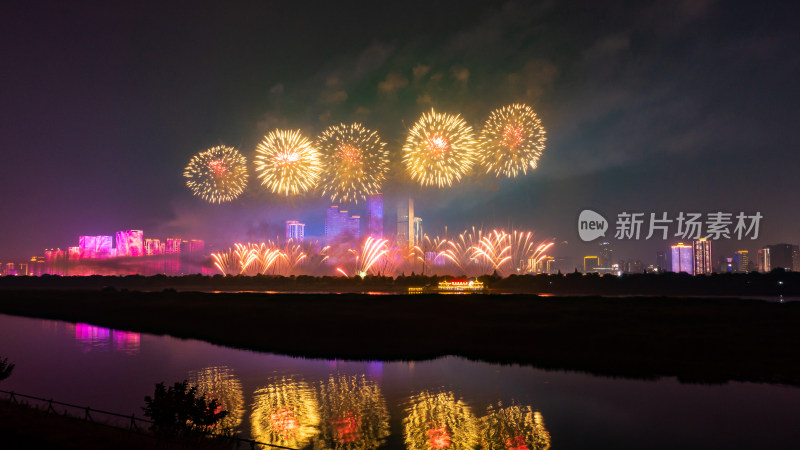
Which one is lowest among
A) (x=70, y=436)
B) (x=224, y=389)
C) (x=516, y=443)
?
(x=224, y=389)

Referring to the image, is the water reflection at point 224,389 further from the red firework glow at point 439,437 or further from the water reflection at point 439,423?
the red firework glow at point 439,437

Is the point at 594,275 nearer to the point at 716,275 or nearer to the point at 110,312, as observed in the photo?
the point at 716,275

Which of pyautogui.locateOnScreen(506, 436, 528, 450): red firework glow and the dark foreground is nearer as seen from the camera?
pyautogui.locateOnScreen(506, 436, 528, 450): red firework glow

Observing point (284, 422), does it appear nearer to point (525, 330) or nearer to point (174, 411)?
point (174, 411)

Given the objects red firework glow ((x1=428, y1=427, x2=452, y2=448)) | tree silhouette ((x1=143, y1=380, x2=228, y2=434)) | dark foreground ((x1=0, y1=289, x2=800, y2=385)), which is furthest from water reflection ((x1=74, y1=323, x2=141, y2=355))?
red firework glow ((x1=428, y1=427, x2=452, y2=448))

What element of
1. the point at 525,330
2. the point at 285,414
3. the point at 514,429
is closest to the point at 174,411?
the point at 285,414

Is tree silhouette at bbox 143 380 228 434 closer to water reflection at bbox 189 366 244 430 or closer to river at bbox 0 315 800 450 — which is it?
water reflection at bbox 189 366 244 430

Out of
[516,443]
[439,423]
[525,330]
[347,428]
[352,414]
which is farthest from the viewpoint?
[525,330]

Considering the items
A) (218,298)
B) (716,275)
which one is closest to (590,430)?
(218,298)
